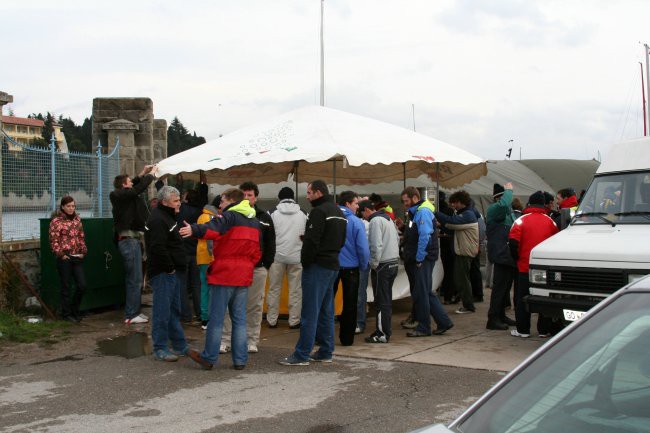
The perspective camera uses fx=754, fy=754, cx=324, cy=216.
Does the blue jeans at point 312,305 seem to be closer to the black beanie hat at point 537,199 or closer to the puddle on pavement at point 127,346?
the puddle on pavement at point 127,346

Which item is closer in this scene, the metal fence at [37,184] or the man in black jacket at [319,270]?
the man in black jacket at [319,270]

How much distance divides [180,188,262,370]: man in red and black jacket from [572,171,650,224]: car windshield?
12.9 feet

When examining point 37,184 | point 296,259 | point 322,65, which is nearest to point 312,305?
point 296,259

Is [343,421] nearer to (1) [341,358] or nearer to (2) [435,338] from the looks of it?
(1) [341,358]

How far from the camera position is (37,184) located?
37.6 feet

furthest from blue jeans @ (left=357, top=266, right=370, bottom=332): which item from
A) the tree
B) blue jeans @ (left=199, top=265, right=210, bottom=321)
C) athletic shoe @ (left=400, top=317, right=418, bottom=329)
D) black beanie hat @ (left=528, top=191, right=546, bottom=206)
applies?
the tree

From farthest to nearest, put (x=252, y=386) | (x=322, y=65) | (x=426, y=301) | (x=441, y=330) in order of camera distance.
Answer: (x=322, y=65) → (x=441, y=330) → (x=426, y=301) → (x=252, y=386)

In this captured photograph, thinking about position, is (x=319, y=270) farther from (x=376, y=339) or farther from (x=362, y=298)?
(x=362, y=298)

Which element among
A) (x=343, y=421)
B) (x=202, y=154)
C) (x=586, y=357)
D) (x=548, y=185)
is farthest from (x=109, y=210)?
(x=548, y=185)

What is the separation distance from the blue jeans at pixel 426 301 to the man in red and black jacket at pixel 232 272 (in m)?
2.57

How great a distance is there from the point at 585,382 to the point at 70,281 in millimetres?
9555

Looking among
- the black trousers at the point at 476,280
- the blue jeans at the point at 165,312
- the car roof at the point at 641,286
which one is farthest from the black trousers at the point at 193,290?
the car roof at the point at 641,286

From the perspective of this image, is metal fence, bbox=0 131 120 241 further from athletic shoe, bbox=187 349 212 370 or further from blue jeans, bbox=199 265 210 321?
athletic shoe, bbox=187 349 212 370

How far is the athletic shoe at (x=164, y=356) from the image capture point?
27.5ft
